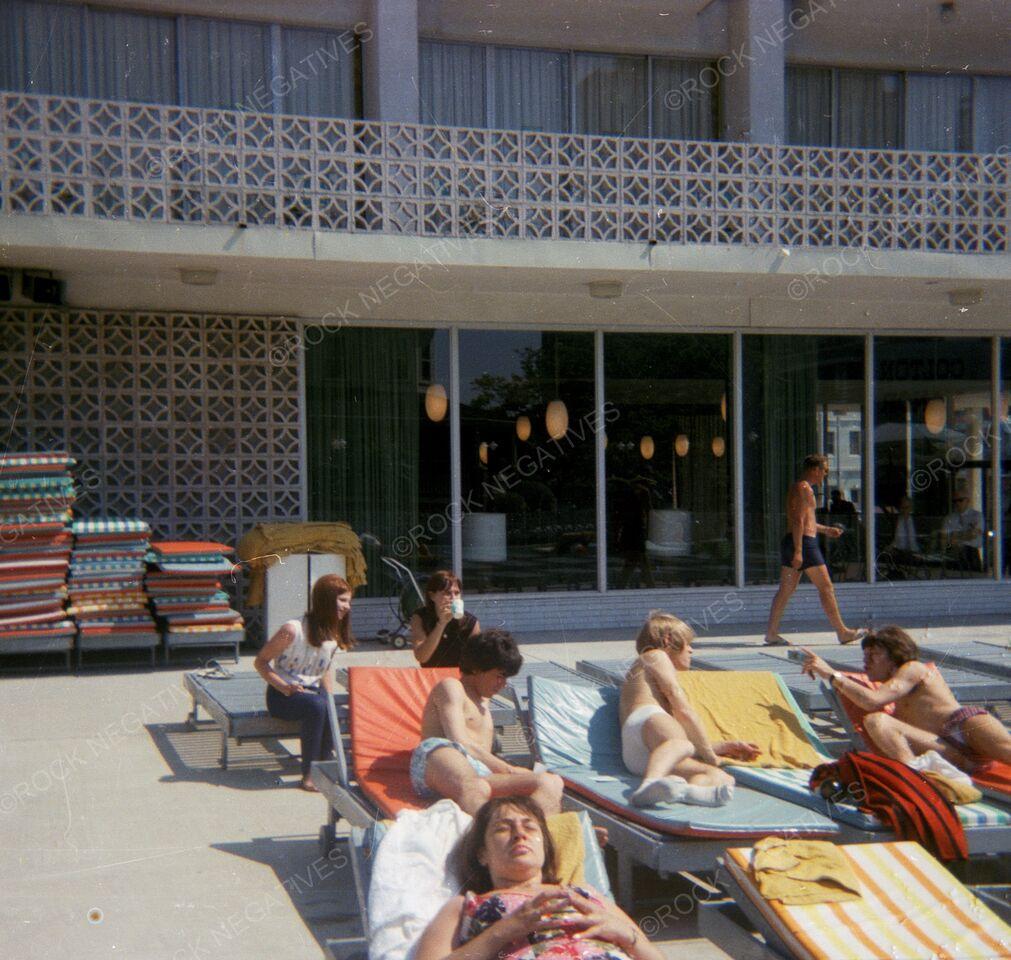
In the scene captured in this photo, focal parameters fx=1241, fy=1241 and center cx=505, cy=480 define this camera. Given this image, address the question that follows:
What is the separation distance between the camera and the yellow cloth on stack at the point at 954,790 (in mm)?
5605

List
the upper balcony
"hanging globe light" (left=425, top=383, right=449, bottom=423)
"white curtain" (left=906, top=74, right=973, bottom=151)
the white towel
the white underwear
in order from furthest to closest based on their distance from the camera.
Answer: "white curtain" (left=906, top=74, right=973, bottom=151)
"hanging globe light" (left=425, top=383, right=449, bottom=423)
the upper balcony
the white underwear
the white towel

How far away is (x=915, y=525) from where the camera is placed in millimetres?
14867

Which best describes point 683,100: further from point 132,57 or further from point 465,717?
point 465,717

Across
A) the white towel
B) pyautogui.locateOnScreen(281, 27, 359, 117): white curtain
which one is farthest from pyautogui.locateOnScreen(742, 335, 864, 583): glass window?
the white towel

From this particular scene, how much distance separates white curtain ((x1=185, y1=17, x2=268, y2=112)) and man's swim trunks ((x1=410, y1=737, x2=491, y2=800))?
9348mm

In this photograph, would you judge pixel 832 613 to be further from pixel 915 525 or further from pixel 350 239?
pixel 350 239

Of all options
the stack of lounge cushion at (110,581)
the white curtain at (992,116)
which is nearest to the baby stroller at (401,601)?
the stack of lounge cushion at (110,581)

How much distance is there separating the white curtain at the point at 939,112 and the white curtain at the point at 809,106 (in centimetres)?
110

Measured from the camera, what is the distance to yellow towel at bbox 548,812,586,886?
446 cm

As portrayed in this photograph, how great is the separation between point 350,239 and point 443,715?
19.4ft

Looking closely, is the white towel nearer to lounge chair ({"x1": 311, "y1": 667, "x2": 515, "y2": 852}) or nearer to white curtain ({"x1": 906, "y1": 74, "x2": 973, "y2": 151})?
lounge chair ({"x1": 311, "y1": 667, "x2": 515, "y2": 852})

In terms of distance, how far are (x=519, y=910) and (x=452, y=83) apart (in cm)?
1150

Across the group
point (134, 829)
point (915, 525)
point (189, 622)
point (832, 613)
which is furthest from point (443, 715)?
point (915, 525)

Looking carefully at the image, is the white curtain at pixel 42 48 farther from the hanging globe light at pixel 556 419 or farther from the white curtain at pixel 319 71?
the hanging globe light at pixel 556 419
